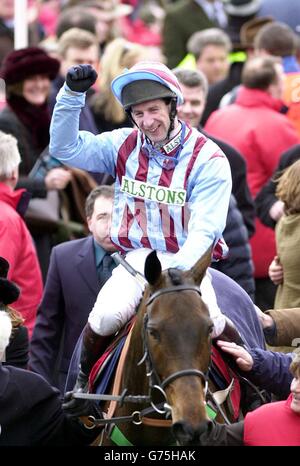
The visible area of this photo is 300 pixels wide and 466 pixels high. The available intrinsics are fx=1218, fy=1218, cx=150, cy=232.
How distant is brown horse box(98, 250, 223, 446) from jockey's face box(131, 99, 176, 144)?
2.49 ft

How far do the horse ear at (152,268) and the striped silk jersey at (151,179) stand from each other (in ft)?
1.39

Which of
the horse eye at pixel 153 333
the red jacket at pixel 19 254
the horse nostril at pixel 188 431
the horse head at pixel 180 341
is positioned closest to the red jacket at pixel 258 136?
the red jacket at pixel 19 254

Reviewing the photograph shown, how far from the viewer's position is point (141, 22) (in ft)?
54.7

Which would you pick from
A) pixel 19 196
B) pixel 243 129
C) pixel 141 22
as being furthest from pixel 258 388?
pixel 141 22

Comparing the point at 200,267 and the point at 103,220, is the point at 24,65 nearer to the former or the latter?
the point at 103,220

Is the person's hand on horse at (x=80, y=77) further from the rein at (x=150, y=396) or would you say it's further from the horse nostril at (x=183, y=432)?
the horse nostril at (x=183, y=432)

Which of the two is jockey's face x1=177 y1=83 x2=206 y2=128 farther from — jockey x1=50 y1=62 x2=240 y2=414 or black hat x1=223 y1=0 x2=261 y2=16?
black hat x1=223 y1=0 x2=261 y2=16

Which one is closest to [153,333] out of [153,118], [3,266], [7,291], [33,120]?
[153,118]

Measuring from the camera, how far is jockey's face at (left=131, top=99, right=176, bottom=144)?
5.70m

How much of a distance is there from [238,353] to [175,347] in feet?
3.03

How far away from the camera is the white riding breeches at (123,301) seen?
567 centimetres

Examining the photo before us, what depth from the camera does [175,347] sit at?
16.3ft

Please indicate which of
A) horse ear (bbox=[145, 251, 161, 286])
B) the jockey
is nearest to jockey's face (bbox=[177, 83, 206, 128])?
the jockey

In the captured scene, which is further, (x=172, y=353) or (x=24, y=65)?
(x=24, y=65)
